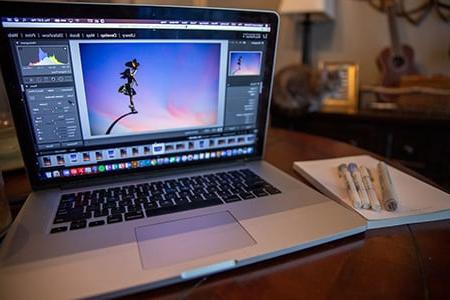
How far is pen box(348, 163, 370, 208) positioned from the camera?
1.60 feet

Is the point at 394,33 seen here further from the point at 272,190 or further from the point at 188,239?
the point at 188,239

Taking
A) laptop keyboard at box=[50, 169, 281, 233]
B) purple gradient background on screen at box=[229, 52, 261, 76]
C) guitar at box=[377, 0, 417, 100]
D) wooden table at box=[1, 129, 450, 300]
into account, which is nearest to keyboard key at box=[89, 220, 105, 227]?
laptop keyboard at box=[50, 169, 281, 233]

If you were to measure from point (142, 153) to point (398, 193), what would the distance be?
459mm

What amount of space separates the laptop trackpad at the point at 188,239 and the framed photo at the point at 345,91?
3.98 ft

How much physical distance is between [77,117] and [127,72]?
115mm

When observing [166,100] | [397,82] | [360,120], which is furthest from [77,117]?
[397,82]

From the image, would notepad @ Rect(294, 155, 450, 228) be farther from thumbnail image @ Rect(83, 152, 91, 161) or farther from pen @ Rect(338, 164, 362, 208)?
thumbnail image @ Rect(83, 152, 91, 161)

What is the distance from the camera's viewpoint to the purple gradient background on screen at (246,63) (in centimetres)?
62

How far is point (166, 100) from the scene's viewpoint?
595 millimetres

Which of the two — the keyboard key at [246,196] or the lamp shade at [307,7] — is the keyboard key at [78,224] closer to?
the keyboard key at [246,196]

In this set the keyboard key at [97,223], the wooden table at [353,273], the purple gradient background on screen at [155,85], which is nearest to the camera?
the wooden table at [353,273]

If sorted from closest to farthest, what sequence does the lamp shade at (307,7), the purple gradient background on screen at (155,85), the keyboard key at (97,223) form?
the keyboard key at (97,223)
the purple gradient background on screen at (155,85)
the lamp shade at (307,7)

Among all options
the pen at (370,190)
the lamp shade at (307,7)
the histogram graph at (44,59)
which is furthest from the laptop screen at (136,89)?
the lamp shade at (307,7)

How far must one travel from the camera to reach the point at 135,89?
0.57m
